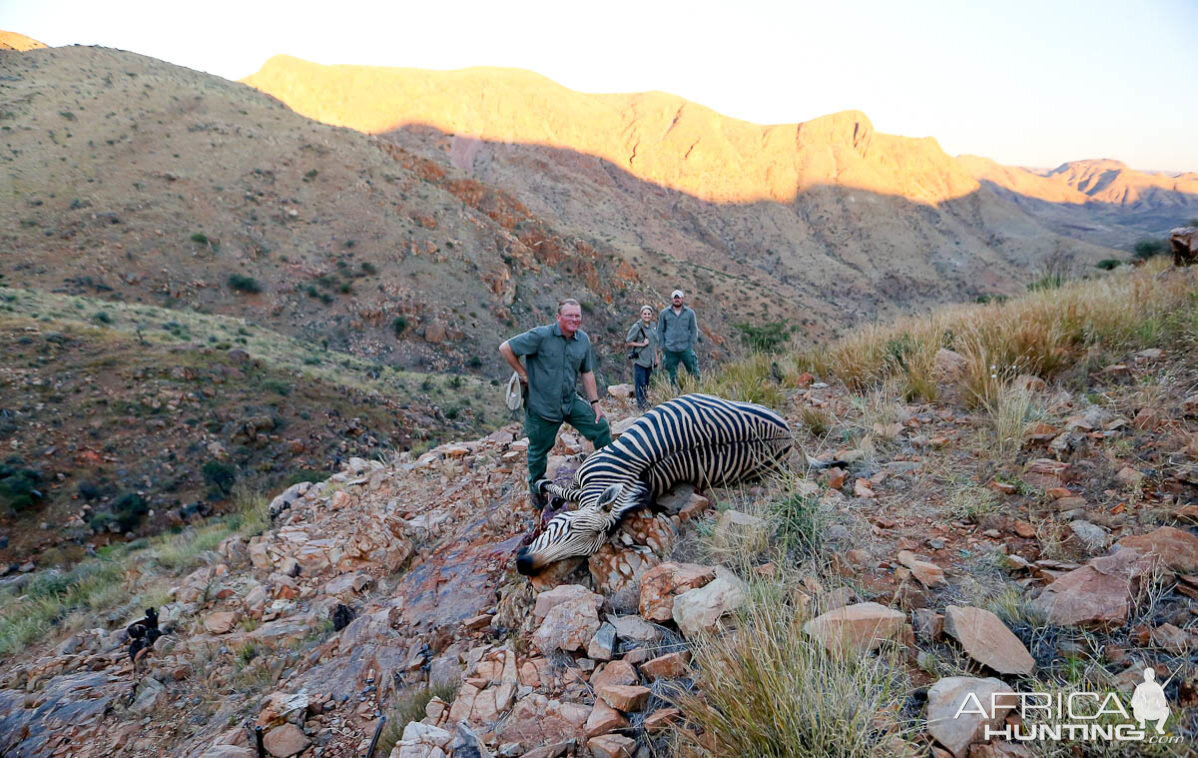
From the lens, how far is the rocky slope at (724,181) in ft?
195

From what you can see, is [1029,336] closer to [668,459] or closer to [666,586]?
[668,459]

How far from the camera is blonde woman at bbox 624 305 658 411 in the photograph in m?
8.07

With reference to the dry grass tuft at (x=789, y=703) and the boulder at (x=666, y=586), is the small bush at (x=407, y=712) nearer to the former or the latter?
the boulder at (x=666, y=586)

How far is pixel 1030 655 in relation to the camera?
2084mm

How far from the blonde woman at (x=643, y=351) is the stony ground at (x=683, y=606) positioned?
2.72 meters

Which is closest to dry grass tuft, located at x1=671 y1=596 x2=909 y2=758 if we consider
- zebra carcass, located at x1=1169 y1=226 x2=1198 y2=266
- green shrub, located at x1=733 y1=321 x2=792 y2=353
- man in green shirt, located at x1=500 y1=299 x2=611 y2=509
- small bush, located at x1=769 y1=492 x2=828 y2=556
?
small bush, located at x1=769 y1=492 x2=828 y2=556

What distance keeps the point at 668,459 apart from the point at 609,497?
0.71 meters

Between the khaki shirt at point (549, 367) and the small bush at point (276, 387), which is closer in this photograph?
the khaki shirt at point (549, 367)

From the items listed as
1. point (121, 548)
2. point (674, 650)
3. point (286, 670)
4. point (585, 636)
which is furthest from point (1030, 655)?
point (121, 548)

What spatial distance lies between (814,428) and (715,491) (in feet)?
4.83

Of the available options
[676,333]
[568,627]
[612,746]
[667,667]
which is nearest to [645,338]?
[676,333]

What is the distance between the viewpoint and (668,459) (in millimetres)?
4020

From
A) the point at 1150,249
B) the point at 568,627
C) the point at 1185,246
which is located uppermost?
the point at 1150,249

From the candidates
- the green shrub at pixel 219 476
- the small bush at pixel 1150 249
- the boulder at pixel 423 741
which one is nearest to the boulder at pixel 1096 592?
the boulder at pixel 423 741
